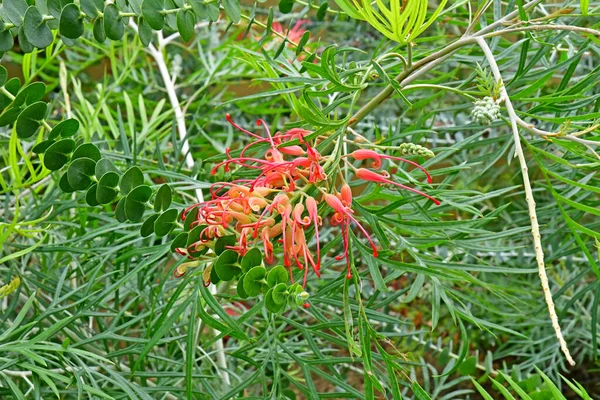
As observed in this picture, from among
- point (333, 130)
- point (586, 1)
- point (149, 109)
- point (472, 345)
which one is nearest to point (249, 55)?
point (333, 130)

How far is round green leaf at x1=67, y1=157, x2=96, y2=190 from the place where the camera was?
0.43 m

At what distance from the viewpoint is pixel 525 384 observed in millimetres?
809

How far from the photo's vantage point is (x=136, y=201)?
43 centimetres

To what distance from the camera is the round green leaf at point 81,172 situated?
43cm

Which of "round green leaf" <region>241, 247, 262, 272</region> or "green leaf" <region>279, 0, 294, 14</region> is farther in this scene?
"green leaf" <region>279, 0, 294, 14</region>

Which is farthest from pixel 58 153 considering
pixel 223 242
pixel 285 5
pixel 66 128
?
pixel 285 5

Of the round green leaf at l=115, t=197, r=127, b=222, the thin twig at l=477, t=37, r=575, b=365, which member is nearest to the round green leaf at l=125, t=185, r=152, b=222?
the round green leaf at l=115, t=197, r=127, b=222

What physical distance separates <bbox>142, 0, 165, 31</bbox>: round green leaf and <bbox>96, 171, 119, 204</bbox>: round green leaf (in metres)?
0.10

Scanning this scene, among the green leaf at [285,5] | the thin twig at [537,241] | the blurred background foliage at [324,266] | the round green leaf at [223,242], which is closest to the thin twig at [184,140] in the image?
the blurred background foliage at [324,266]

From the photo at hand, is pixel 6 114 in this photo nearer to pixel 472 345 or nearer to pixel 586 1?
pixel 586 1

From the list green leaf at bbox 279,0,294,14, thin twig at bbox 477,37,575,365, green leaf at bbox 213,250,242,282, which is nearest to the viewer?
thin twig at bbox 477,37,575,365

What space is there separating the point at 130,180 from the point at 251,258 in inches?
3.6

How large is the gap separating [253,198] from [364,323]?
0.34 feet

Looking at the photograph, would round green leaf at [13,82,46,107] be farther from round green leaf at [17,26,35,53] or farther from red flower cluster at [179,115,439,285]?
red flower cluster at [179,115,439,285]
